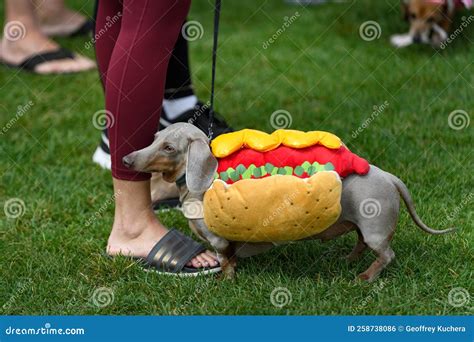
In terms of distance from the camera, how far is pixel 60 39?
4605mm

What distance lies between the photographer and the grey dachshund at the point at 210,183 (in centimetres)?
194

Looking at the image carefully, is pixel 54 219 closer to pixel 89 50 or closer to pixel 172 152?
pixel 172 152

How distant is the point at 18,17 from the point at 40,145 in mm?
1305

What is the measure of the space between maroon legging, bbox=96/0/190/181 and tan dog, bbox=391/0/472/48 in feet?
7.24

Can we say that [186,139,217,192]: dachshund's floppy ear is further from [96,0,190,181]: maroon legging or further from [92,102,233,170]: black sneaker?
[92,102,233,170]: black sneaker

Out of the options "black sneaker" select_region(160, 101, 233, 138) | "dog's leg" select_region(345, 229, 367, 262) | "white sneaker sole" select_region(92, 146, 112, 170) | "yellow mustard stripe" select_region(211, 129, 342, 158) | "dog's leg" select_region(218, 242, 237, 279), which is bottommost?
"white sneaker sole" select_region(92, 146, 112, 170)

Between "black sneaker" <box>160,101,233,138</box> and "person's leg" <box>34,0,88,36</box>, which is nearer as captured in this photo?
"black sneaker" <box>160,101,233,138</box>

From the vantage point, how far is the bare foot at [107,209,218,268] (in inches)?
87.3

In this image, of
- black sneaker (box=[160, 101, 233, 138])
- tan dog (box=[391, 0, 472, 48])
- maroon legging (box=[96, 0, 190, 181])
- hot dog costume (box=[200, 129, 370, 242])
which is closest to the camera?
hot dog costume (box=[200, 129, 370, 242])

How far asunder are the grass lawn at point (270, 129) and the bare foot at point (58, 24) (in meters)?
0.12

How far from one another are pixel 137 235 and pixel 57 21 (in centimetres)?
273

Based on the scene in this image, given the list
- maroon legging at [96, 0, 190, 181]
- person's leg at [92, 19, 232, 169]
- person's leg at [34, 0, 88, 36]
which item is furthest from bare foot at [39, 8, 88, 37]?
maroon legging at [96, 0, 190, 181]

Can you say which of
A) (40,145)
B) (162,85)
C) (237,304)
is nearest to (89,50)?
(40,145)

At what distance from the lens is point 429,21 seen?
4000 mm
